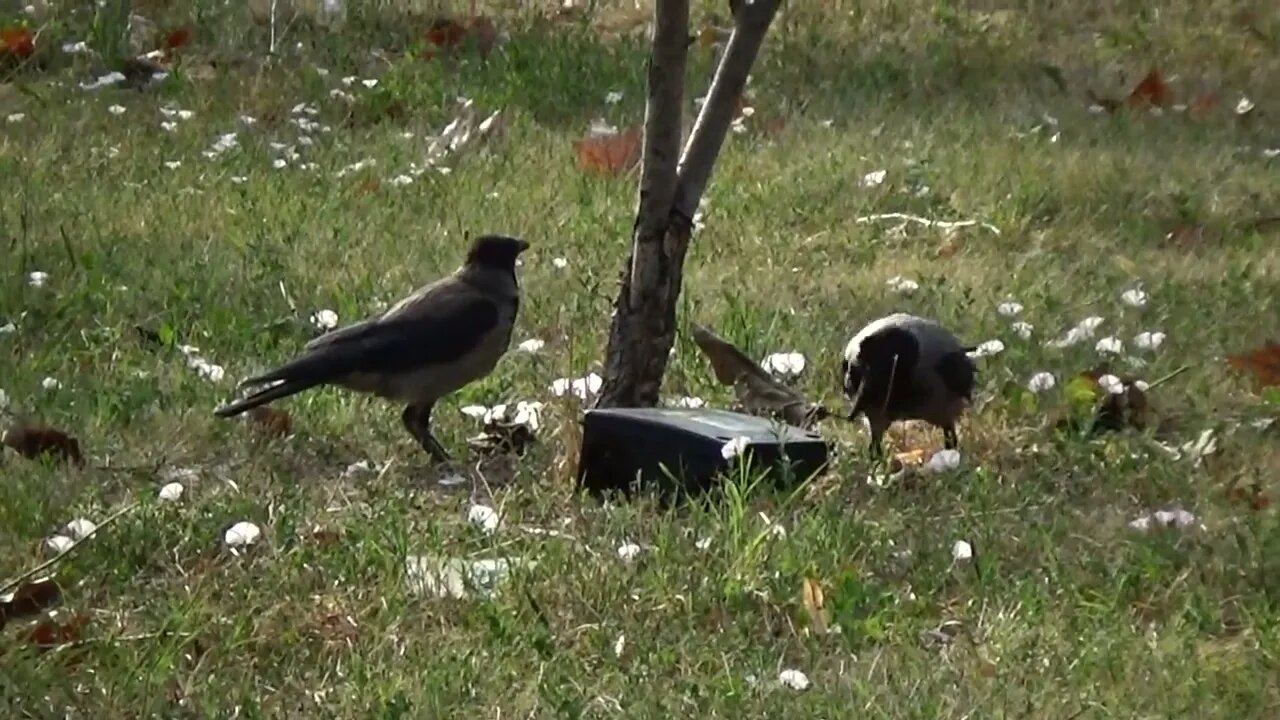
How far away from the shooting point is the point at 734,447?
482 centimetres

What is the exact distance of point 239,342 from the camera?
626 cm

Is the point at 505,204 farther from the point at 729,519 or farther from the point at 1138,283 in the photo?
the point at 729,519

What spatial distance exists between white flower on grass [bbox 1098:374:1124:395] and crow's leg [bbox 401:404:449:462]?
1.82m

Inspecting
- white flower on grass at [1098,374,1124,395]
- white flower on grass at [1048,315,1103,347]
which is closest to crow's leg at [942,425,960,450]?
white flower on grass at [1098,374,1124,395]

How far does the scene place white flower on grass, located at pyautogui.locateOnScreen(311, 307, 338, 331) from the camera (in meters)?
6.37

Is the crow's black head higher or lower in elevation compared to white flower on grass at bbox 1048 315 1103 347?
higher

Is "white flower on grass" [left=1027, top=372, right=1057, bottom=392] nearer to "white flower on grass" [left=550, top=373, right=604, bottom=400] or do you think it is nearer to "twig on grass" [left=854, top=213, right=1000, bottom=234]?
"white flower on grass" [left=550, top=373, right=604, bottom=400]

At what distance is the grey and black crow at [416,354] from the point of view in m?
5.26

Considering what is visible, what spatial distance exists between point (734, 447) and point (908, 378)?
0.75 meters

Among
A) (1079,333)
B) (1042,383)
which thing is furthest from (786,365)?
(1079,333)

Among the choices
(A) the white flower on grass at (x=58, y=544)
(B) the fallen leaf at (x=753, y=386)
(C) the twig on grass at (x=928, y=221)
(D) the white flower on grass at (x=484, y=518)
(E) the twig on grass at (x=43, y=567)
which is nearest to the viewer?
(E) the twig on grass at (x=43, y=567)

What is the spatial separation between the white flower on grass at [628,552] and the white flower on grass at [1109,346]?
7.30 ft

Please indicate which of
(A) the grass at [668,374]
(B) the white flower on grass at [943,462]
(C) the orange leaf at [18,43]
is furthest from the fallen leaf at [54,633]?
(C) the orange leaf at [18,43]

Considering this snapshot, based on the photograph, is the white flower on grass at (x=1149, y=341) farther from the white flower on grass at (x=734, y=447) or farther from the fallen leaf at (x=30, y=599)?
the fallen leaf at (x=30, y=599)
